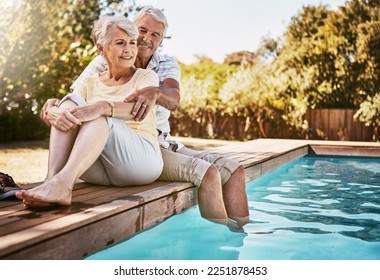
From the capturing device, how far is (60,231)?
7.10 ft

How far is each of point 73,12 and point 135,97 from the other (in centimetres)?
773

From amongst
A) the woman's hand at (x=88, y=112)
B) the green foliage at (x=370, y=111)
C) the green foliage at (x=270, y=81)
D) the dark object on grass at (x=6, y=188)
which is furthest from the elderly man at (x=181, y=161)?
the green foliage at (x=370, y=111)

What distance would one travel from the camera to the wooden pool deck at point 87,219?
2.04 m

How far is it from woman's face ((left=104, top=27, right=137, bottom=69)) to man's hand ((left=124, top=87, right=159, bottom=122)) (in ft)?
0.66

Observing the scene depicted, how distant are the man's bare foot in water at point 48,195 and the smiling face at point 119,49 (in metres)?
0.82

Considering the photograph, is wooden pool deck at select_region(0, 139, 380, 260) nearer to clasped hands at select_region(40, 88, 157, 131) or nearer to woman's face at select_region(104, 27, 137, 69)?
clasped hands at select_region(40, 88, 157, 131)

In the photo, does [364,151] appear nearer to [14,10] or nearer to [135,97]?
[14,10]

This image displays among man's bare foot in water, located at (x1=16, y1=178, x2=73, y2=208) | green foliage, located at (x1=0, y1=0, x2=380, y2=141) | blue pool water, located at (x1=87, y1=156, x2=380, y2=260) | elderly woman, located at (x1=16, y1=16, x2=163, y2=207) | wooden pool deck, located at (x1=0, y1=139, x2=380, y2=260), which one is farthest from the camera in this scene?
green foliage, located at (x1=0, y1=0, x2=380, y2=141)

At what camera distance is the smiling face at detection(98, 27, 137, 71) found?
297 centimetres

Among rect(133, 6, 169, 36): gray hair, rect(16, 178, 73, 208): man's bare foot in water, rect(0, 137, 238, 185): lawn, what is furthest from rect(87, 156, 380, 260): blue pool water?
rect(0, 137, 238, 185): lawn

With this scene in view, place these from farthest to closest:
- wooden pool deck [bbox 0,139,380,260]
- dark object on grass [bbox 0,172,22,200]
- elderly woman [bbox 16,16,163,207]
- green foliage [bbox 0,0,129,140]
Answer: green foliage [bbox 0,0,129,140]
dark object on grass [bbox 0,172,22,200]
elderly woman [bbox 16,16,163,207]
wooden pool deck [bbox 0,139,380,260]

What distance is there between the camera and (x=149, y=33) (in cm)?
345

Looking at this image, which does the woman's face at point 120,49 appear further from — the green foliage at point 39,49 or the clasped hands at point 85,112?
the green foliage at point 39,49
